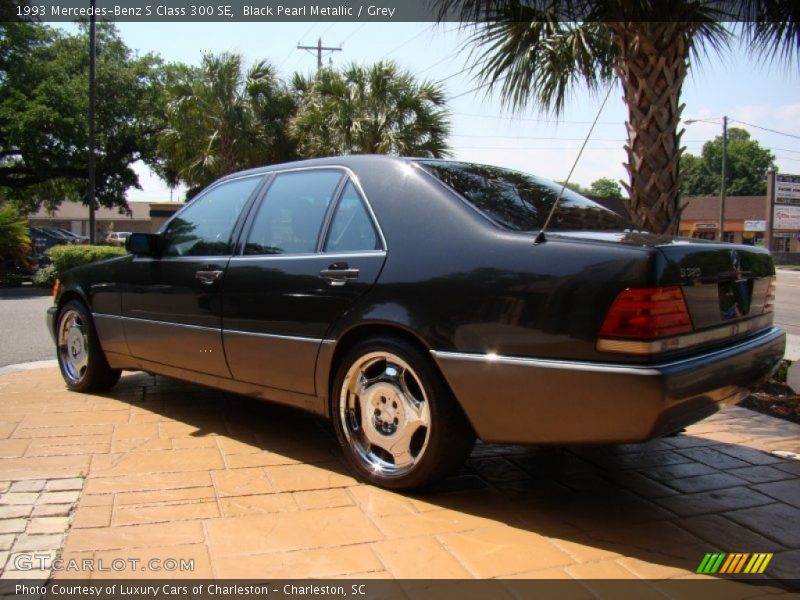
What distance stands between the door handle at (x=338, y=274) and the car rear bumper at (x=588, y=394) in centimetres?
62

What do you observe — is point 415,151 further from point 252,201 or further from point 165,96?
point 252,201

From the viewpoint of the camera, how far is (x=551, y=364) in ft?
8.64

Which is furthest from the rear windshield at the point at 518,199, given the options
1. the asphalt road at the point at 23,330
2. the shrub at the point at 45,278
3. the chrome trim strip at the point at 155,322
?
the shrub at the point at 45,278

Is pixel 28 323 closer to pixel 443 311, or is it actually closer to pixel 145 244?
pixel 145 244

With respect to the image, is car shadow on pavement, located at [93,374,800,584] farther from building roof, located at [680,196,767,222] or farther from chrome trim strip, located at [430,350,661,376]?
building roof, located at [680,196,767,222]

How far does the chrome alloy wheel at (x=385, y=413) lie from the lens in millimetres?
3105

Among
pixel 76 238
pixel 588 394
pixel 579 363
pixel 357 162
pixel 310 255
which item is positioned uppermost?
pixel 357 162

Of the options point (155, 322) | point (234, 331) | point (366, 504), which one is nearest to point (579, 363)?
point (366, 504)

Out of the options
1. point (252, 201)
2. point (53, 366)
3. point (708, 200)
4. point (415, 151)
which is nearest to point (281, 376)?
point (252, 201)

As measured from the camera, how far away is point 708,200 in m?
62.9

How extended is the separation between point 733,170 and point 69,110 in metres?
85.1

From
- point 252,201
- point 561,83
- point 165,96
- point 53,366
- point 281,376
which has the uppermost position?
point 165,96

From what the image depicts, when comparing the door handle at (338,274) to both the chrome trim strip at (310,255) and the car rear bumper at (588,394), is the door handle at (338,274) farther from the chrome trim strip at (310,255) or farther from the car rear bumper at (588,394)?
the car rear bumper at (588,394)

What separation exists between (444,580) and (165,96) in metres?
21.4
